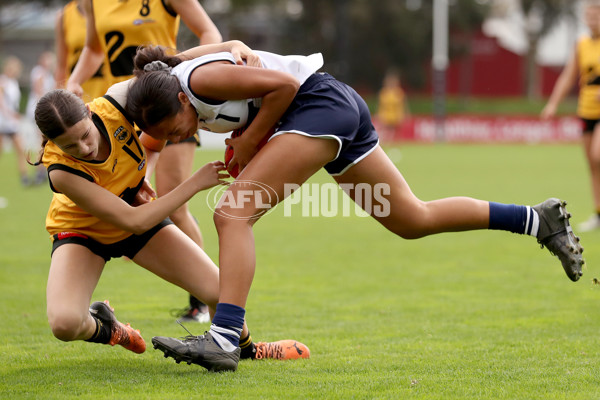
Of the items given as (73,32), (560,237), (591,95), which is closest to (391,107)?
(591,95)

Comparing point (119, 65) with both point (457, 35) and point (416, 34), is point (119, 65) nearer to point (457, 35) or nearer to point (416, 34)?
point (416, 34)

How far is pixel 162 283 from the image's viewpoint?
21.4ft

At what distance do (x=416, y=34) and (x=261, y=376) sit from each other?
37025 millimetres

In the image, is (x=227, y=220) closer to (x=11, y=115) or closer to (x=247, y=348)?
(x=247, y=348)

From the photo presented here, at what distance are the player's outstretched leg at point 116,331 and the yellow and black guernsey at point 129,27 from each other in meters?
2.04

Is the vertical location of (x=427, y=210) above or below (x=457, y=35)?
below

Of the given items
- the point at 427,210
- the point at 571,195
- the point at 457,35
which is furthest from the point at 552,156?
the point at 457,35

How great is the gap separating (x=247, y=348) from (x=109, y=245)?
0.84m

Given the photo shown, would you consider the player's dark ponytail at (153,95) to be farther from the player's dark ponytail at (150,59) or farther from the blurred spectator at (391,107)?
the blurred spectator at (391,107)

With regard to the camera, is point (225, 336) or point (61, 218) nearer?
point (225, 336)

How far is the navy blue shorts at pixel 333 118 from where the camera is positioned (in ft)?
12.5

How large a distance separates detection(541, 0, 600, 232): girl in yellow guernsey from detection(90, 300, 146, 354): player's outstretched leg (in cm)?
604

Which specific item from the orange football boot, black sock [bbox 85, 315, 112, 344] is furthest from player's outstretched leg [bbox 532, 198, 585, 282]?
black sock [bbox 85, 315, 112, 344]

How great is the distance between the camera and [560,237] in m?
4.46
